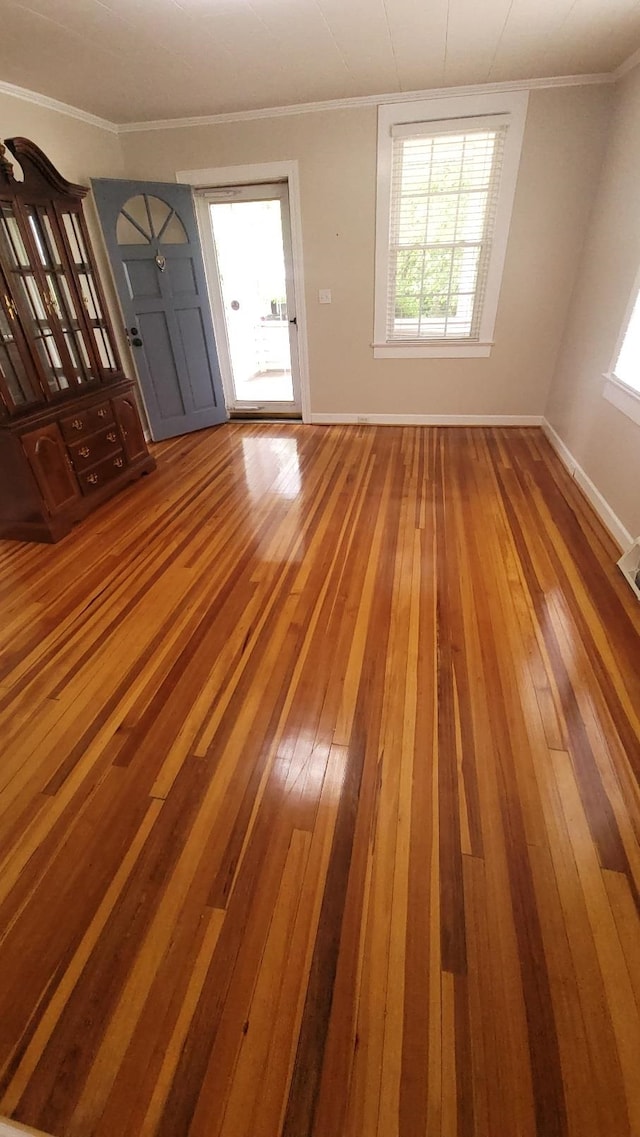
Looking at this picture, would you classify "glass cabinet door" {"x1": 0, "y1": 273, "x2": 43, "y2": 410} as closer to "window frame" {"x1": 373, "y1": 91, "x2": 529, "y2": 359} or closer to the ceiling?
the ceiling

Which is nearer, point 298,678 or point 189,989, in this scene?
point 189,989

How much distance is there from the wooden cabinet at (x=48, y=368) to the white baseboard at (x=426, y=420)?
6.88ft

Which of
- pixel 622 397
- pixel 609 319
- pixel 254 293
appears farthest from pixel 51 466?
pixel 254 293

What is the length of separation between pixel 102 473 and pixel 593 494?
3.49 metres

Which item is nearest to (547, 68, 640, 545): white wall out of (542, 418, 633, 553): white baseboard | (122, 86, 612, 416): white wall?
(542, 418, 633, 553): white baseboard

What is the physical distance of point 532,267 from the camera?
12.5 feet

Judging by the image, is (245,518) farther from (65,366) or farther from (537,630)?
(537,630)

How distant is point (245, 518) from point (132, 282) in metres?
2.62

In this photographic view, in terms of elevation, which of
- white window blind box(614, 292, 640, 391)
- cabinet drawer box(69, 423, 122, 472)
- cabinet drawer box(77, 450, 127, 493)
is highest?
white window blind box(614, 292, 640, 391)

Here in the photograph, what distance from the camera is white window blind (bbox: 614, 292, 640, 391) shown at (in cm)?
267

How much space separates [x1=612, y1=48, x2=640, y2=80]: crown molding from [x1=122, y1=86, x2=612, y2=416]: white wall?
0.11 meters

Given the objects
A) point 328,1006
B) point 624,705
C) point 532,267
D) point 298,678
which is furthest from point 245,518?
point 532,267

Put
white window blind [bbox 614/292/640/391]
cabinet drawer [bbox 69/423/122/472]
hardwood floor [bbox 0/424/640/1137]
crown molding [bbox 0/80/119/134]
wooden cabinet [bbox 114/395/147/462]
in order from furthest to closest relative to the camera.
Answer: wooden cabinet [bbox 114/395/147/462] → cabinet drawer [bbox 69/423/122/472] → crown molding [bbox 0/80/119/134] → white window blind [bbox 614/292/640/391] → hardwood floor [bbox 0/424/640/1137]

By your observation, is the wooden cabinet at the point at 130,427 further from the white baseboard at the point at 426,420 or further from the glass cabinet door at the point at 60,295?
the white baseboard at the point at 426,420
